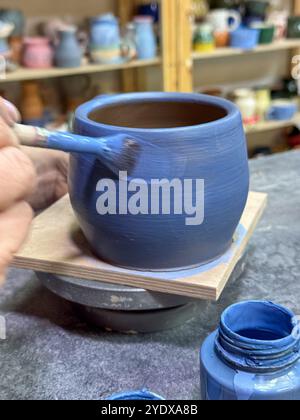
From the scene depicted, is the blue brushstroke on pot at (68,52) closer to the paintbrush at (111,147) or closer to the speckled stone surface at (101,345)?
the speckled stone surface at (101,345)

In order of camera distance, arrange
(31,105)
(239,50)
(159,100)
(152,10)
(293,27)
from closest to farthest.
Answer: (159,100) → (31,105) → (152,10) → (239,50) → (293,27)

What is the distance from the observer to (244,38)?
1904 mm

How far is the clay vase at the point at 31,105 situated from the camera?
1704mm

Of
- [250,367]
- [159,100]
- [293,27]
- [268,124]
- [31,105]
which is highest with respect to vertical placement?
[159,100]

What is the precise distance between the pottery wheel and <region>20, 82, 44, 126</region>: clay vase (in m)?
1.18

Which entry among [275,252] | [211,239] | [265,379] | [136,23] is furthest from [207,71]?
[265,379]

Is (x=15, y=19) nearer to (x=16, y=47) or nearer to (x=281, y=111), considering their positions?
(x=16, y=47)

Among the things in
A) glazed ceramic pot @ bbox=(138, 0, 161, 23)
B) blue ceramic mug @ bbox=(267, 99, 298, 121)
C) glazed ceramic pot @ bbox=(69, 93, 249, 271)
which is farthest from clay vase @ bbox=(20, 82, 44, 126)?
glazed ceramic pot @ bbox=(69, 93, 249, 271)

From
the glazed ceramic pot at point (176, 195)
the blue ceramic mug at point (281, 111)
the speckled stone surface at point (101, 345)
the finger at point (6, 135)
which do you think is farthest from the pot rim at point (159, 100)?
the blue ceramic mug at point (281, 111)

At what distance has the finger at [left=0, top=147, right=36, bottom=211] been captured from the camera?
0.44 m

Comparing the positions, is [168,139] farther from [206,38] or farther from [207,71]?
[207,71]

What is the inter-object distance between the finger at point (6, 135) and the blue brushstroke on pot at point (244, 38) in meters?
1.60

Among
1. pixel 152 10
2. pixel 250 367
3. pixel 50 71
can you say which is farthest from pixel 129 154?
pixel 152 10

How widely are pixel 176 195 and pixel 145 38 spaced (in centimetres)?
131
